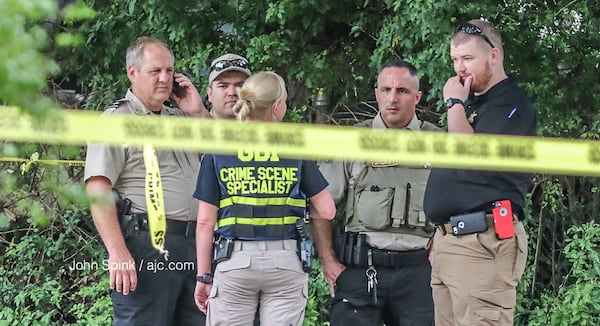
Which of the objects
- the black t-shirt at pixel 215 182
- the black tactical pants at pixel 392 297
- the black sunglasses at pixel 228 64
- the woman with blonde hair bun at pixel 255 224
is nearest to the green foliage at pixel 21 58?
the woman with blonde hair bun at pixel 255 224

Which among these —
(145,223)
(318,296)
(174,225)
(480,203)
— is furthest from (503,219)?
(318,296)

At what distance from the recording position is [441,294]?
4.30m

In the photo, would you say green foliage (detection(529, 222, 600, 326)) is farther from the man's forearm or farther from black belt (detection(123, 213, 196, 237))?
black belt (detection(123, 213, 196, 237))

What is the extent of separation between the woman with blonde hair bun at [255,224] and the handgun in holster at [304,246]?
2 centimetres

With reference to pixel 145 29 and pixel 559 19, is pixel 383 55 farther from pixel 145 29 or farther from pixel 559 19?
pixel 145 29

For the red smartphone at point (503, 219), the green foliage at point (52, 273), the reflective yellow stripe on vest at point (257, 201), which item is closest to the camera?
the red smartphone at point (503, 219)

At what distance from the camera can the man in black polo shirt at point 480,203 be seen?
161 inches

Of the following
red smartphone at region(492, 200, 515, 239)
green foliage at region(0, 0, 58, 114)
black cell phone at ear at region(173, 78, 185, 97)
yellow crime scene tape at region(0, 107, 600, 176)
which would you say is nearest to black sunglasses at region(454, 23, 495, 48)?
yellow crime scene tape at region(0, 107, 600, 176)

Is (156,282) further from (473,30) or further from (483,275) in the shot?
(473,30)

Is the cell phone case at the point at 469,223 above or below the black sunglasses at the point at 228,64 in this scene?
below

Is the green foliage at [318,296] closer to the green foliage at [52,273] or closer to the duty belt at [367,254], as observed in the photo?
the green foliage at [52,273]

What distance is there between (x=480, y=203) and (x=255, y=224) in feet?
3.26

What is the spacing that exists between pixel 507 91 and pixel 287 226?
1152 mm

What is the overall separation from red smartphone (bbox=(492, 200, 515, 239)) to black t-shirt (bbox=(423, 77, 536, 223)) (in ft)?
0.10
